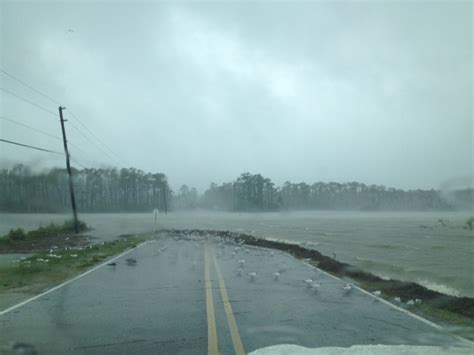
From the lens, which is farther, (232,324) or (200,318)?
(200,318)

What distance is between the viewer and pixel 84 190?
79125 mm

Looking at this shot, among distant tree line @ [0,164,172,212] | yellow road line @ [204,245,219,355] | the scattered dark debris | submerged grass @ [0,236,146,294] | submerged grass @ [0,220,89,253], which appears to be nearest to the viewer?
yellow road line @ [204,245,219,355]

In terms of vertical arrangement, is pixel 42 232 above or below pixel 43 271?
above

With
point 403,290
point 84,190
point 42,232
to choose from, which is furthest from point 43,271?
point 84,190

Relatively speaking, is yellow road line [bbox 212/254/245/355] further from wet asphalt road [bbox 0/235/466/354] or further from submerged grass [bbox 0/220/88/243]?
submerged grass [bbox 0/220/88/243]

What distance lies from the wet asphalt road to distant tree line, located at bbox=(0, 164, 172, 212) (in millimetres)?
31089

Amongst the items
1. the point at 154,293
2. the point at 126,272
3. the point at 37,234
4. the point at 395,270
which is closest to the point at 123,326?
the point at 154,293

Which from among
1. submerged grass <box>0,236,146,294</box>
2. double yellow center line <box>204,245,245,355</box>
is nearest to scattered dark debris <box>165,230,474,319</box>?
double yellow center line <box>204,245,245,355</box>

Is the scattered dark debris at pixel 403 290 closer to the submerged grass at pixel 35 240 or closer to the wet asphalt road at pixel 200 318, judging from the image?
the wet asphalt road at pixel 200 318

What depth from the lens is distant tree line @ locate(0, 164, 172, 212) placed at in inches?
1675

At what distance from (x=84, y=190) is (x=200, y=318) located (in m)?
74.5

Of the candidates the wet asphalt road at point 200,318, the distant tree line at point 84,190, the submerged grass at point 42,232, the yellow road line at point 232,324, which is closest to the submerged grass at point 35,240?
the submerged grass at point 42,232

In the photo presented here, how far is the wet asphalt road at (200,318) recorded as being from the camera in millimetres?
7102

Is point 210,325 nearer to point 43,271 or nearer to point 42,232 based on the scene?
point 43,271
